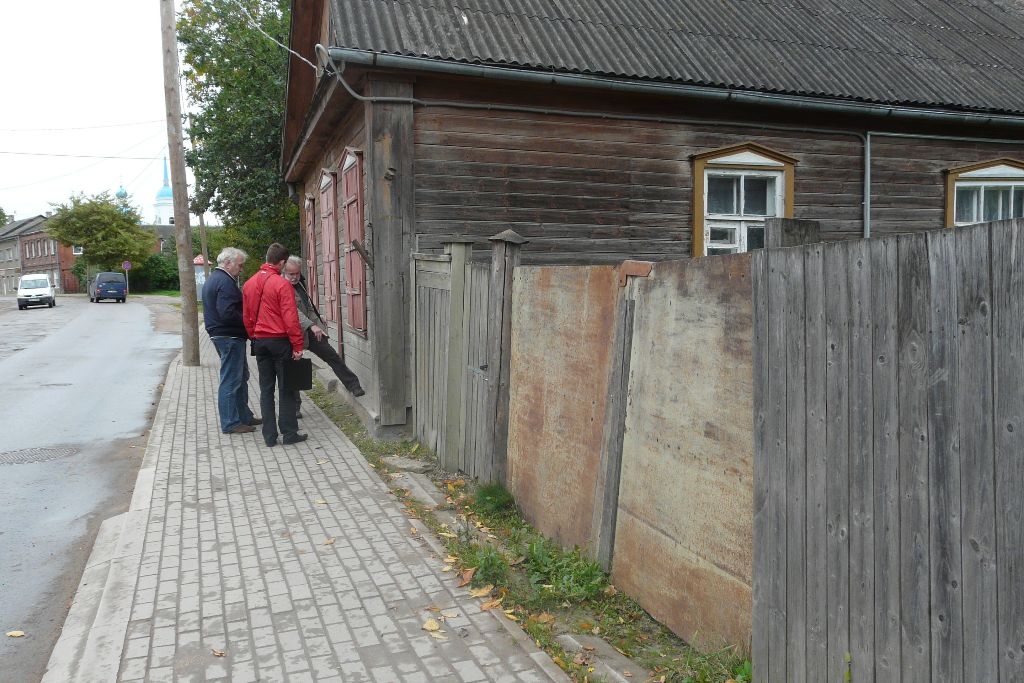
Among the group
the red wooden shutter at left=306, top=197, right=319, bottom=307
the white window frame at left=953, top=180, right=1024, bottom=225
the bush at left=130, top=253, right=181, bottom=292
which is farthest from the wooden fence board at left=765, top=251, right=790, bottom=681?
the bush at left=130, top=253, right=181, bottom=292

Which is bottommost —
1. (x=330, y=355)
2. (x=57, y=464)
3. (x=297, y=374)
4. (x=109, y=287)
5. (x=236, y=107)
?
(x=57, y=464)

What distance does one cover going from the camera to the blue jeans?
8.64 metres

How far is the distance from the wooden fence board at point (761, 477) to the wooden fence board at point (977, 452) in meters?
0.89

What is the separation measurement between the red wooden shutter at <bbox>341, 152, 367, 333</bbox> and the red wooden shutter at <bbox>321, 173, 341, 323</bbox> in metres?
1.09

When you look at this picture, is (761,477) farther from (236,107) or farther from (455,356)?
(236,107)

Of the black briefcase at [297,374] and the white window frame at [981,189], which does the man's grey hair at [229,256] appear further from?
the white window frame at [981,189]

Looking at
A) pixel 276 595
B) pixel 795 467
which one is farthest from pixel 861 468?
pixel 276 595

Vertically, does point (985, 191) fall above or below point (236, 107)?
below

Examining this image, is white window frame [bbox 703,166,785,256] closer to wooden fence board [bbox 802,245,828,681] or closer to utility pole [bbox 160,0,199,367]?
wooden fence board [bbox 802,245,828,681]

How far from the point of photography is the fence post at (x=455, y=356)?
21.1 feet

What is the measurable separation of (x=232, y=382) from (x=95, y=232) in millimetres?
55955

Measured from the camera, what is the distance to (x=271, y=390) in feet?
27.1

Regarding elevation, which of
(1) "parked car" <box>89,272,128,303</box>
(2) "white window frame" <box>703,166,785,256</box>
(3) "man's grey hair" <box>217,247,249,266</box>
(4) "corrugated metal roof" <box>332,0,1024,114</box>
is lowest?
(1) "parked car" <box>89,272,128,303</box>

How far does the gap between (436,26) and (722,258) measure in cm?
591
